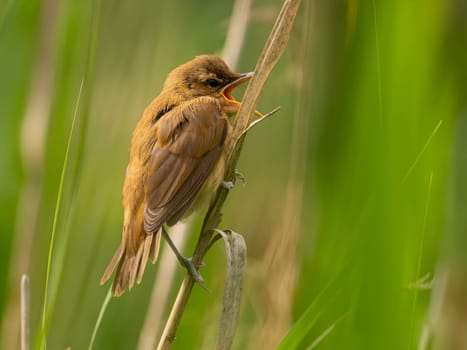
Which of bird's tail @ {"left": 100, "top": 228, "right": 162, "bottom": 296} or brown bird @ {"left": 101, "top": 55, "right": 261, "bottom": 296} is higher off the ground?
brown bird @ {"left": 101, "top": 55, "right": 261, "bottom": 296}

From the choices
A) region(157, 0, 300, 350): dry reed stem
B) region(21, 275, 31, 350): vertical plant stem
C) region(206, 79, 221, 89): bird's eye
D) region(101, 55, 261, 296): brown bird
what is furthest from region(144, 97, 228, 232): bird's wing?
region(21, 275, 31, 350): vertical plant stem

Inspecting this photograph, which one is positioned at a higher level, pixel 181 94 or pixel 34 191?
pixel 181 94

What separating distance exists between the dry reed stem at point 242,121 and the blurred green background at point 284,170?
0.08 meters

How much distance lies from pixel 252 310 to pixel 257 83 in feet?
3.44

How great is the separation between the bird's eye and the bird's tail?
2.50ft

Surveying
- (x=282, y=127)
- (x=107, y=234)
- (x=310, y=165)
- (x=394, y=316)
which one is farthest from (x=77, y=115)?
(x=282, y=127)

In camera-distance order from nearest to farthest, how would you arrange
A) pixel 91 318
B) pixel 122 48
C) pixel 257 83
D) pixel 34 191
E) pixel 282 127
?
pixel 257 83, pixel 34 191, pixel 91 318, pixel 122 48, pixel 282 127

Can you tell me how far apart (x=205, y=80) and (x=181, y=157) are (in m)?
0.42

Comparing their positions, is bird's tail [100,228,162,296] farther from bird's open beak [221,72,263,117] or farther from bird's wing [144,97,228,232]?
bird's open beak [221,72,263,117]

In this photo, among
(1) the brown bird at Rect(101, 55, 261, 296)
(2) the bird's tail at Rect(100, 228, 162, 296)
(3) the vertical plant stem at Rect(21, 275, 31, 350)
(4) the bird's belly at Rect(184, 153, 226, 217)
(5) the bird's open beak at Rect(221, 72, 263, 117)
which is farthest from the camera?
(5) the bird's open beak at Rect(221, 72, 263, 117)

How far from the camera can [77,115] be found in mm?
1466

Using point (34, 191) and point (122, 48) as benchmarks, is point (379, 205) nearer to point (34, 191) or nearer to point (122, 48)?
point (34, 191)

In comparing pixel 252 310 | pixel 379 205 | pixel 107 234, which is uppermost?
pixel 379 205

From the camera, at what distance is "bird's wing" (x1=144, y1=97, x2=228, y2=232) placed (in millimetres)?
2223
